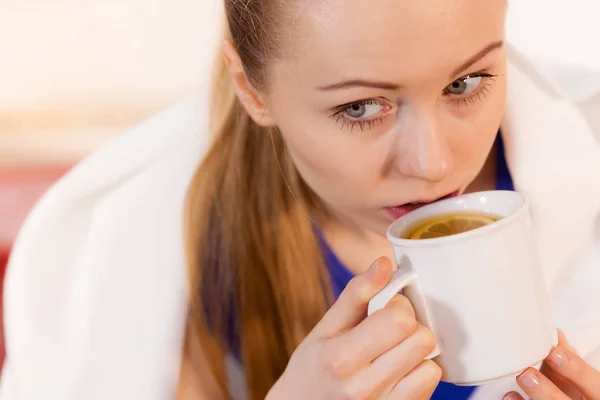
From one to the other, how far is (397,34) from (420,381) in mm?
244

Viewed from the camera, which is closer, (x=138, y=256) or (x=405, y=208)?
(x=405, y=208)

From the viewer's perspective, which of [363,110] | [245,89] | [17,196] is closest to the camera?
[363,110]

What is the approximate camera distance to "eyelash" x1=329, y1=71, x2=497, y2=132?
0.57 m

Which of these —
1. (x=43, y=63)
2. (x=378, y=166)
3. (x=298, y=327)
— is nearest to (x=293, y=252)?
(x=298, y=327)

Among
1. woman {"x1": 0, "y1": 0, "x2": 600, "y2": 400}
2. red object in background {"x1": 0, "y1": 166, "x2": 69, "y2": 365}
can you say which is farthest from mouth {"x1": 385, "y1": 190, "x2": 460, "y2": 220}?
red object in background {"x1": 0, "y1": 166, "x2": 69, "y2": 365}

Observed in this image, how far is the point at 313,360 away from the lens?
56cm

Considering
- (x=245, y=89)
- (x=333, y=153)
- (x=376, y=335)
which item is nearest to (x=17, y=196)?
(x=245, y=89)

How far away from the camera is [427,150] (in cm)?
55

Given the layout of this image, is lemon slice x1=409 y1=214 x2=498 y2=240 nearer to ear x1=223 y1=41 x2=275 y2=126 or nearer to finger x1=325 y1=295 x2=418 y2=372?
finger x1=325 y1=295 x2=418 y2=372

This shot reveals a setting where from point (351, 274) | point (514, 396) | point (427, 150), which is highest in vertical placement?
point (427, 150)

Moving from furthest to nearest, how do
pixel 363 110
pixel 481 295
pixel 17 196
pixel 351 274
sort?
1. pixel 17 196
2. pixel 351 274
3. pixel 363 110
4. pixel 481 295

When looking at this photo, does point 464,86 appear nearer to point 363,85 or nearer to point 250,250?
point 363,85

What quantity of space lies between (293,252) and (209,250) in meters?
0.10

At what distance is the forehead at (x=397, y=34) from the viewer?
51 cm
